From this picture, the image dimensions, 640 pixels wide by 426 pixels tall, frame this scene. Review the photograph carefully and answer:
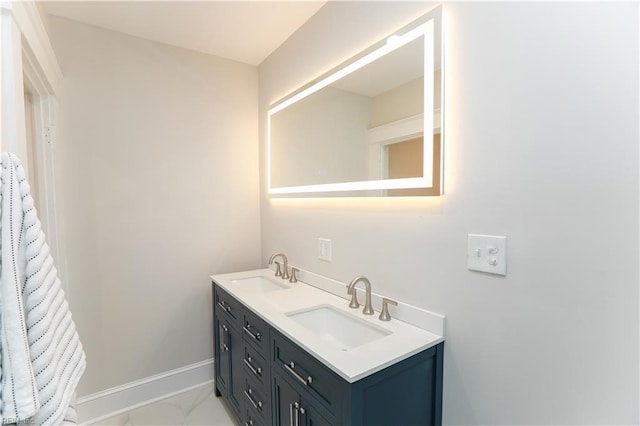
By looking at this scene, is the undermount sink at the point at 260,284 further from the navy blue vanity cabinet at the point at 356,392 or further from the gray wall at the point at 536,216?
the gray wall at the point at 536,216

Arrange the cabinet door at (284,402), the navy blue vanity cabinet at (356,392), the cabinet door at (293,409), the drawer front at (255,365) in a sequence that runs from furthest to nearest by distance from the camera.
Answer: the drawer front at (255,365) < the cabinet door at (284,402) < the cabinet door at (293,409) < the navy blue vanity cabinet at (356,392)

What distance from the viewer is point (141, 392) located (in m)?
2.07

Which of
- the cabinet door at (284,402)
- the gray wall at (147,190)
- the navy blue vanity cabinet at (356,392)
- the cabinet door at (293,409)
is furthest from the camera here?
the gray wall at (147,190)

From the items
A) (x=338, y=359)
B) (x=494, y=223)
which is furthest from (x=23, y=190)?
(x=494, y=223)

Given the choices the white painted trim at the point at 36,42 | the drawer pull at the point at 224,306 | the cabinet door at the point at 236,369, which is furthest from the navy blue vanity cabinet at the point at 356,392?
the white painted trim at the point at 36,42

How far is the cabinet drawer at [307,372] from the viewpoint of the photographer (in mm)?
1009

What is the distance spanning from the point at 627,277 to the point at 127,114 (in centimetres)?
247

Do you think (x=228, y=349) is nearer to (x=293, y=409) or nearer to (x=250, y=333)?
(x=250, y=333)

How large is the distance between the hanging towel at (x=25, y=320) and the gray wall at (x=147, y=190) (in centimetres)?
110

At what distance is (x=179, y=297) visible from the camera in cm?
221

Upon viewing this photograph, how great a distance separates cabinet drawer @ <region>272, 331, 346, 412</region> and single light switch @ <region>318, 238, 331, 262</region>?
1.84 ft

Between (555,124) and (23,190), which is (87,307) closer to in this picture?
(23,190)

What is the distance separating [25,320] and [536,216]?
1.45m

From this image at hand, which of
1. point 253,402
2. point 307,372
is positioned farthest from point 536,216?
point 253,402
